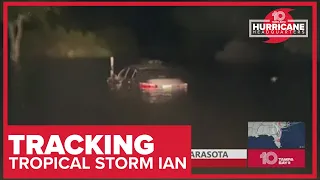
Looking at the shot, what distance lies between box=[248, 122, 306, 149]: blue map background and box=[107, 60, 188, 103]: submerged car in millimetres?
563

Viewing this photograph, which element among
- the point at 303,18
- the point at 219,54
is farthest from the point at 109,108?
the point at 303,18

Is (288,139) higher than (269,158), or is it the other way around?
(288,139)

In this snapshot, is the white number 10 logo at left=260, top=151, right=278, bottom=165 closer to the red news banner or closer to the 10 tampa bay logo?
the red news banner

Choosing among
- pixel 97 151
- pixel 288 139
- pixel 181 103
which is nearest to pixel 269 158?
pixel 288 139

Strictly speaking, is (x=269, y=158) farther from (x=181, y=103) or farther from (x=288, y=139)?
(x=181, y=103)

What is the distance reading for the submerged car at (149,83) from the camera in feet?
10.7

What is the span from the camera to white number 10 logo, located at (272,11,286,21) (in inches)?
129

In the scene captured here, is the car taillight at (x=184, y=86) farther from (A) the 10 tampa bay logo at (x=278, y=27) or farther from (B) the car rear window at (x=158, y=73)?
(A) the 10 tampa bay logo at (x=278, y=27)

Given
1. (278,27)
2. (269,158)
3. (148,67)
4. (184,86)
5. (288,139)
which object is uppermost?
(278,27)

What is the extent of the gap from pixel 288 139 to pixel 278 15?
2.63 feet

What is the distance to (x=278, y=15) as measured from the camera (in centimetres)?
327

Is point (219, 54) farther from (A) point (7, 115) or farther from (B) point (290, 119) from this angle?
(A) point (7, 115)

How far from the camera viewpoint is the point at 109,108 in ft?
10.8

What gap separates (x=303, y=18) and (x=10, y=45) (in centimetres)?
187
